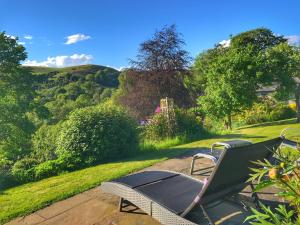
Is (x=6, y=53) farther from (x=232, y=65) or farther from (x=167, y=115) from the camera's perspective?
(x=232, y=65)

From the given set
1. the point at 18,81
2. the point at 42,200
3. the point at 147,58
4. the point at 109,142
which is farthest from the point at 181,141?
the point at 147,58

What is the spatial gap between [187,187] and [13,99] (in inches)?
271

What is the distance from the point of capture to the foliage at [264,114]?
18750 millimetres

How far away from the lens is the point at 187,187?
3867 mm

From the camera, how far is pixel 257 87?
1623 cm

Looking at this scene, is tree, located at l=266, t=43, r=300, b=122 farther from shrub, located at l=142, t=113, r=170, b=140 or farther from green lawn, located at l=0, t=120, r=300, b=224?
green lawn, located at l=0, t=120, r=300, b=224

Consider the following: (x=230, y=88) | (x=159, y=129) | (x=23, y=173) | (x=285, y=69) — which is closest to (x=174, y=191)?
(x=23, y=173)

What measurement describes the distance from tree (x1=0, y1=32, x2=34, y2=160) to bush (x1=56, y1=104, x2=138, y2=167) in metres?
1.62

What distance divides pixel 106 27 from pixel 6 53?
18.3m

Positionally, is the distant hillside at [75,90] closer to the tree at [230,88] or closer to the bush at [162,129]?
the tree at [230,88]

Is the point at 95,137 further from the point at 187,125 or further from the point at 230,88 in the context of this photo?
the point at 230,88

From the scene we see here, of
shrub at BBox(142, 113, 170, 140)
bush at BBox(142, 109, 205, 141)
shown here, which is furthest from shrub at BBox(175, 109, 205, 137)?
shrub at BBox(142, 113, 170, 140)

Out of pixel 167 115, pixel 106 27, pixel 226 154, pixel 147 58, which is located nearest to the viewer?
pixel 226 154

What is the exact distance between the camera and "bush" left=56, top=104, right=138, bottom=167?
24.8 feet
